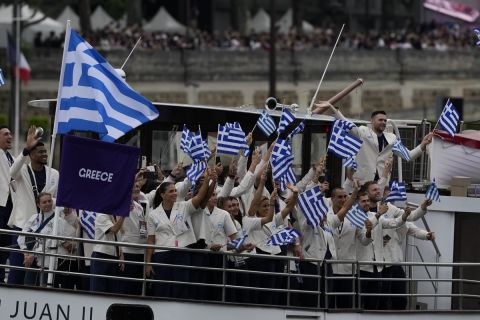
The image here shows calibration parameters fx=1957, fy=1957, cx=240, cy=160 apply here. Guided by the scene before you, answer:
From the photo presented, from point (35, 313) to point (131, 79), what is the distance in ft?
148

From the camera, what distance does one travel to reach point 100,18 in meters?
70.4

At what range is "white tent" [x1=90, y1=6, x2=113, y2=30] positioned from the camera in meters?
69.9

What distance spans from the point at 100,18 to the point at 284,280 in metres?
49.4

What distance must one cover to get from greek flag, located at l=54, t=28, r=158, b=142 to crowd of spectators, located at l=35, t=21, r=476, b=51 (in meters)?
40.5

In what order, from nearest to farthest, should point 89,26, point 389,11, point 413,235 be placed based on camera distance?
1. point 413,235
2. point 89,26
3. point 389,11

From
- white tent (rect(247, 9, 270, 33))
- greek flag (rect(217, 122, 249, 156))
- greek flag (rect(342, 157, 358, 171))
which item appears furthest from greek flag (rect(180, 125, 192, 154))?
white tent (rect(247, 9, 270, 33))

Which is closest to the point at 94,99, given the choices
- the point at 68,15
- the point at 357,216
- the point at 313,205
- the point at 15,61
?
the point at 313,205

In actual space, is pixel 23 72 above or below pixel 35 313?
above

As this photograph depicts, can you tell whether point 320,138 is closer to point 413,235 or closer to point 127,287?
point 413,235

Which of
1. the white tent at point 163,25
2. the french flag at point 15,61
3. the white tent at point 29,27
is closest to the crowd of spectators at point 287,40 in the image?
the white tent at point 163,25

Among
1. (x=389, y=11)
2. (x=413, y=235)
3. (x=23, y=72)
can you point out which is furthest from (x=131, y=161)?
(x=389, y=11)

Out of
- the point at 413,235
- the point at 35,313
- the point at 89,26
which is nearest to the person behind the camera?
the point at 35,313

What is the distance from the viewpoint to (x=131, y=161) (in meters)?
20.5

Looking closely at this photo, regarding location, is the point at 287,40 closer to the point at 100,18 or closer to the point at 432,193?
the point at 100,18
